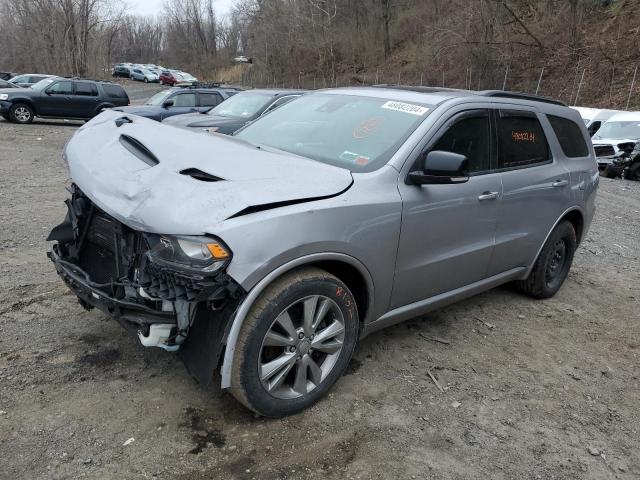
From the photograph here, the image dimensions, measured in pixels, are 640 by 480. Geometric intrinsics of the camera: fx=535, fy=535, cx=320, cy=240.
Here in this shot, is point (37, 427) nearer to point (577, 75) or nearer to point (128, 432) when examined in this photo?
point (128, 432)

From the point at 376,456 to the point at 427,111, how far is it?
2.15 m

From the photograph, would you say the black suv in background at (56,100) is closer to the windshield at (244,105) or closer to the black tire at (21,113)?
the black tire at (21,113)

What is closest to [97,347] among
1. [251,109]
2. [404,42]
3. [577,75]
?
[251,109]

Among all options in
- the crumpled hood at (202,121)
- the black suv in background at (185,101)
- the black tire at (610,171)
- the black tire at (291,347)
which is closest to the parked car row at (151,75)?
the black suv in background at (185,101)

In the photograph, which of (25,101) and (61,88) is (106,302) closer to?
(25,101)

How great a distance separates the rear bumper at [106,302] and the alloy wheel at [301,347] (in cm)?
55

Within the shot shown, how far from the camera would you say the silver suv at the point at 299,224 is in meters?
2.58

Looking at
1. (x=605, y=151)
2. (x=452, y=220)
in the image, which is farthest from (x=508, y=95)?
(x=605, y=151)

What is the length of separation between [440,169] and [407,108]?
2.30 feet

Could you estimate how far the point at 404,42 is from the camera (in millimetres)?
46312

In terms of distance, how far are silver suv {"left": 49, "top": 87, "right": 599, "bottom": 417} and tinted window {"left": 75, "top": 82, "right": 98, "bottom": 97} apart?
16.6m

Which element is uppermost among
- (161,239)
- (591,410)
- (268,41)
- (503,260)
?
(268,41)

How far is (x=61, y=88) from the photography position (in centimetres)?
1833

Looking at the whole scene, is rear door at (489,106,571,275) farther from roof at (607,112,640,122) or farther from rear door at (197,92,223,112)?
roof at (607,112,640,122)
